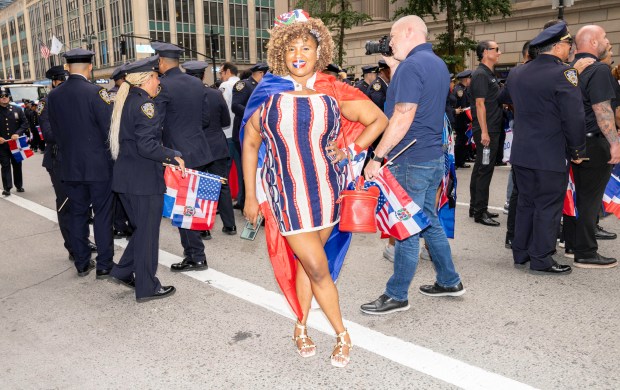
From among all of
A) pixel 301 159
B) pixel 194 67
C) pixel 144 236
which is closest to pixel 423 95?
pixel 301 159

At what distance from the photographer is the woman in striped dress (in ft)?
9.57

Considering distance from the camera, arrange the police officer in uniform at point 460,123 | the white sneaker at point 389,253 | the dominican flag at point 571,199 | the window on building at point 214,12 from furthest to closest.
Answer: the window on building at point 214,12, the police officer in uniform at point 460,123, the white sneaker at point 389,253, the dominican flag at point 571,199

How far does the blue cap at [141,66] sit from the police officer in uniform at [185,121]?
2.54ft

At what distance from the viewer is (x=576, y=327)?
357cm

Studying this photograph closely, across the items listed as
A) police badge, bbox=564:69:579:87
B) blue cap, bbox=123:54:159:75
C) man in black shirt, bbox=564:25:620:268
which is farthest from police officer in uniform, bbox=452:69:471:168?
blue cap, bbox=123:54:159:75

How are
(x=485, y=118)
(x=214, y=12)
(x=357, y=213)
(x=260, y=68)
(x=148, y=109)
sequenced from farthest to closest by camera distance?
(x=214, y=12) → (x=260, y=68) → (x=485, y=118) → (x=148, y=109) → (x=357, y=213)

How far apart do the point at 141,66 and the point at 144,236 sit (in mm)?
1373

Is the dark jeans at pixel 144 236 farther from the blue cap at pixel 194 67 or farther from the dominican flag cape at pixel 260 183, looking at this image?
the blue cap at pixel 194 67

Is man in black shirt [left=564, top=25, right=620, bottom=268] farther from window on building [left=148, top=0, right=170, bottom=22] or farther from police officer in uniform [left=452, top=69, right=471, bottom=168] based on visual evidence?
window on building [left=148, top=0, right=170, bottom=22]

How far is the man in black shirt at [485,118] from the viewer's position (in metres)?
6.44

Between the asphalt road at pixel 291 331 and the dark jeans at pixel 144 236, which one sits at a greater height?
the dark jeans at pixel 144 236

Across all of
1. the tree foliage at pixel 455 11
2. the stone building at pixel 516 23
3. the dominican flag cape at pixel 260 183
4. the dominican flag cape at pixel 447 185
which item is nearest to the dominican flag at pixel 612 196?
the dominican flag cape at pixel 447 185

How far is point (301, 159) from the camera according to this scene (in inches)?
115

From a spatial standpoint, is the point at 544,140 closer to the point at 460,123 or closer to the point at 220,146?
the point at 220,146
